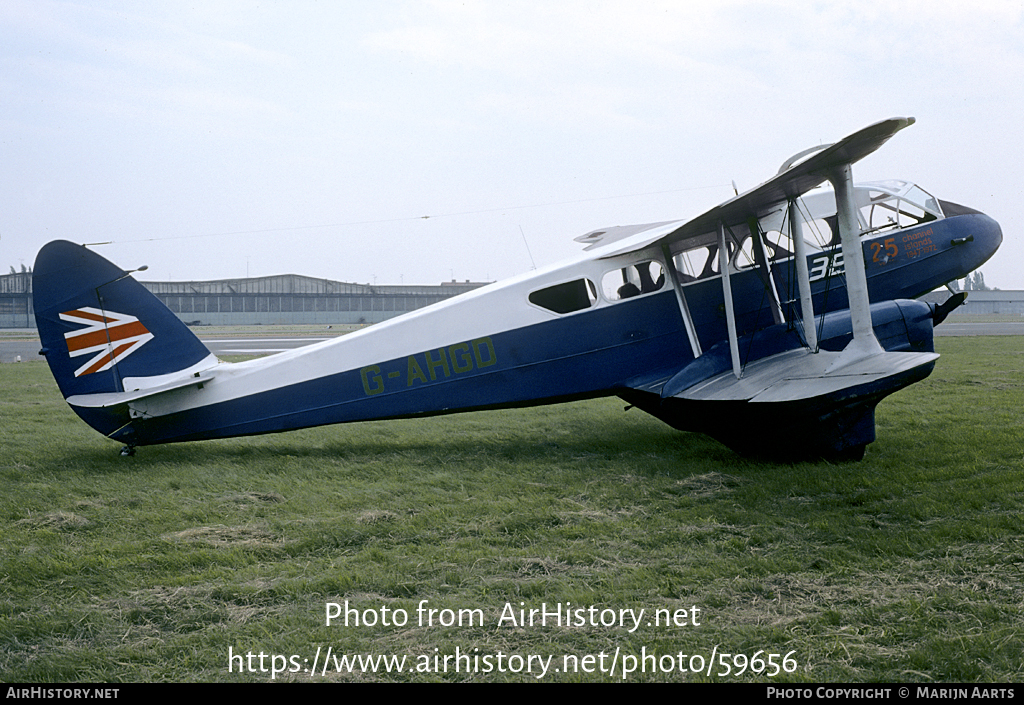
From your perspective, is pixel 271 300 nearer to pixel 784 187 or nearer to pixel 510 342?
pixel 510 342

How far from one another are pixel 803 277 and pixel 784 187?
3.36ft

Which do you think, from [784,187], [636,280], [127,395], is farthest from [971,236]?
[127,395]

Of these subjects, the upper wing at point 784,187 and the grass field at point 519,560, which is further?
the upper wing at point 784,187

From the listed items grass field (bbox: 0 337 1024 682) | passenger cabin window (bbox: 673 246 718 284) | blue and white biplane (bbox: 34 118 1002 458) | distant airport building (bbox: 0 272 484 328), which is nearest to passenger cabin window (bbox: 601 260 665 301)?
blue and white biplane (bbox: 34 118 1002 458)

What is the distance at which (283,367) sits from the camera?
26.1 feet

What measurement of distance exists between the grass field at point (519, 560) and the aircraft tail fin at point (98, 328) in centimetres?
93

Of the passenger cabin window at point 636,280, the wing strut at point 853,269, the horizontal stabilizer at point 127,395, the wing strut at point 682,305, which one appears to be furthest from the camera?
the passenger cabin window at point 636,280

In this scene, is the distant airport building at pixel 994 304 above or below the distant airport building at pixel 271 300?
below

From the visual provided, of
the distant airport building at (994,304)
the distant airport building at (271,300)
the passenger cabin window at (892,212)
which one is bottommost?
the distant airport building at (994,304)

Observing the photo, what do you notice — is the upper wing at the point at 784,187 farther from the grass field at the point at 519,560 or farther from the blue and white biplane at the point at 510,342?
the grass field at the point at 519,560

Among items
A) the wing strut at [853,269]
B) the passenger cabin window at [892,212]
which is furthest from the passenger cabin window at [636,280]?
the passenger cabin window at [892,212]

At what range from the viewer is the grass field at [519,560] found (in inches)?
131
